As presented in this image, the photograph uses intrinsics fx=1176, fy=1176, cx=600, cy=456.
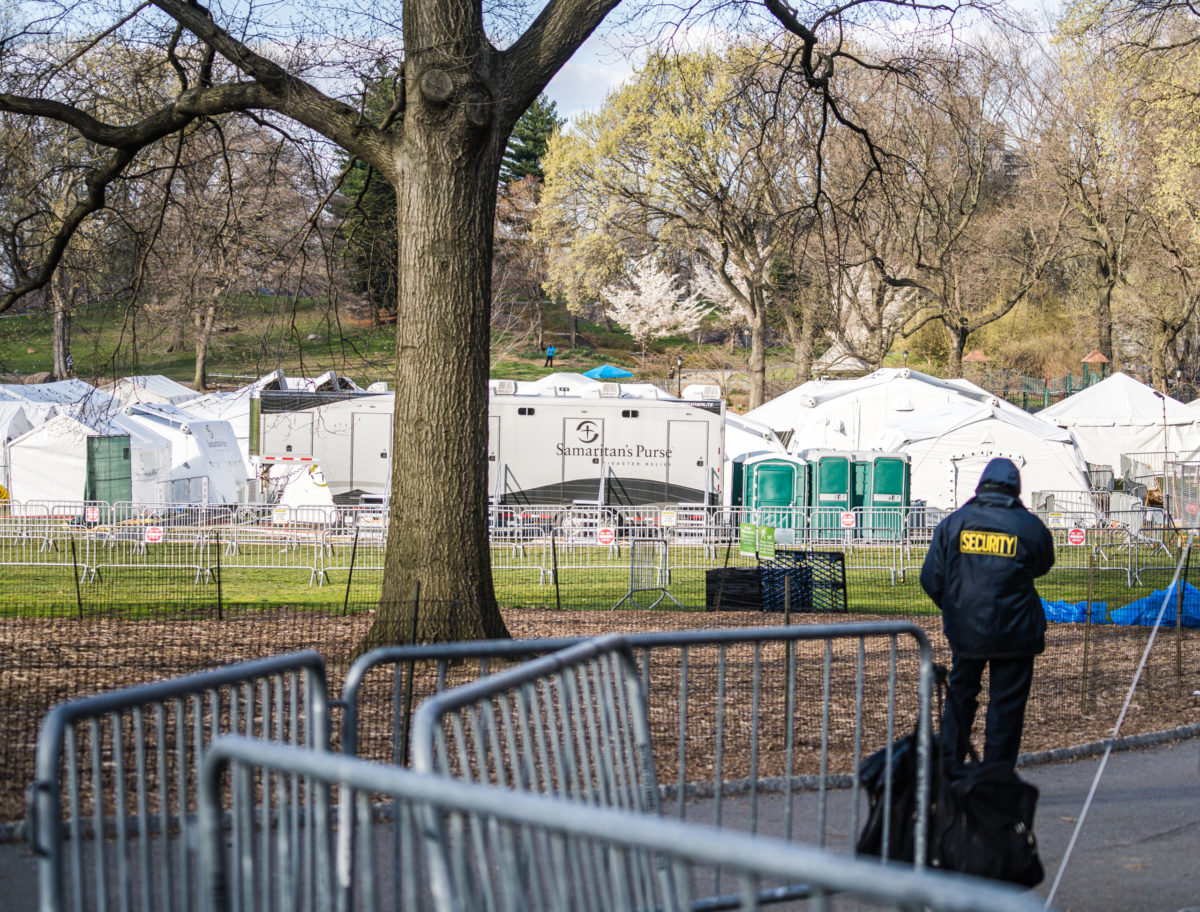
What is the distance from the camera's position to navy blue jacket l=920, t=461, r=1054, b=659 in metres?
6.74

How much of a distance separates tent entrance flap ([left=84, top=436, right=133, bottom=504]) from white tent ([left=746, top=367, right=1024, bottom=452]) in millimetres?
17726

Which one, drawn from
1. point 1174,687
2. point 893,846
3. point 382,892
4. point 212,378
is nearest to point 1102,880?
point 893,846

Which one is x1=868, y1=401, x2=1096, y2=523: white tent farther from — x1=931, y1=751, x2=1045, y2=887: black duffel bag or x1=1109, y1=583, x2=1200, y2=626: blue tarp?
x1=931, y1=751, x2=1045, y2=887: black duffel bag

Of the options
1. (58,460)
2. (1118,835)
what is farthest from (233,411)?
(1118,835)

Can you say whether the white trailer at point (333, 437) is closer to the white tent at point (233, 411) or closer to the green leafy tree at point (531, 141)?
the white tent at point (233, 411)

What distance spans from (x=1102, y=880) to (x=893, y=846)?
5.45 ft

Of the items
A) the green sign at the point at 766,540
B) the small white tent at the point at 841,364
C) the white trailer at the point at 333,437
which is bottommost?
the green sign at the point at 766,540

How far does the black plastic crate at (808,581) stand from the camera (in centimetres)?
1573

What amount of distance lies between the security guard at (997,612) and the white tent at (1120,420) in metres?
31.1

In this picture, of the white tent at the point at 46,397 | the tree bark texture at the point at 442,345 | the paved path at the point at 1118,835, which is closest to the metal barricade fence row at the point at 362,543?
the white tent at the point at 46,397

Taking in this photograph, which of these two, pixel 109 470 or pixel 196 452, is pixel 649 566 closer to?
pixel 109 470

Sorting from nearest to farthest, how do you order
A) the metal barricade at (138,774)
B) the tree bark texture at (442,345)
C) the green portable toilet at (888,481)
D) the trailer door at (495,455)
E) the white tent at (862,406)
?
the metal barricade at (138,774) → the tree bark texture at (442,345) → the trailer door at (495,455) → the green portable toilet at (888,481) → the white tent at (862,406)

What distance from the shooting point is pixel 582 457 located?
2689 cm

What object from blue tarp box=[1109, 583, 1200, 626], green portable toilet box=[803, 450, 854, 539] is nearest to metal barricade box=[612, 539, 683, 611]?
blue tarp box=[1109, 583, 1200, 626]
